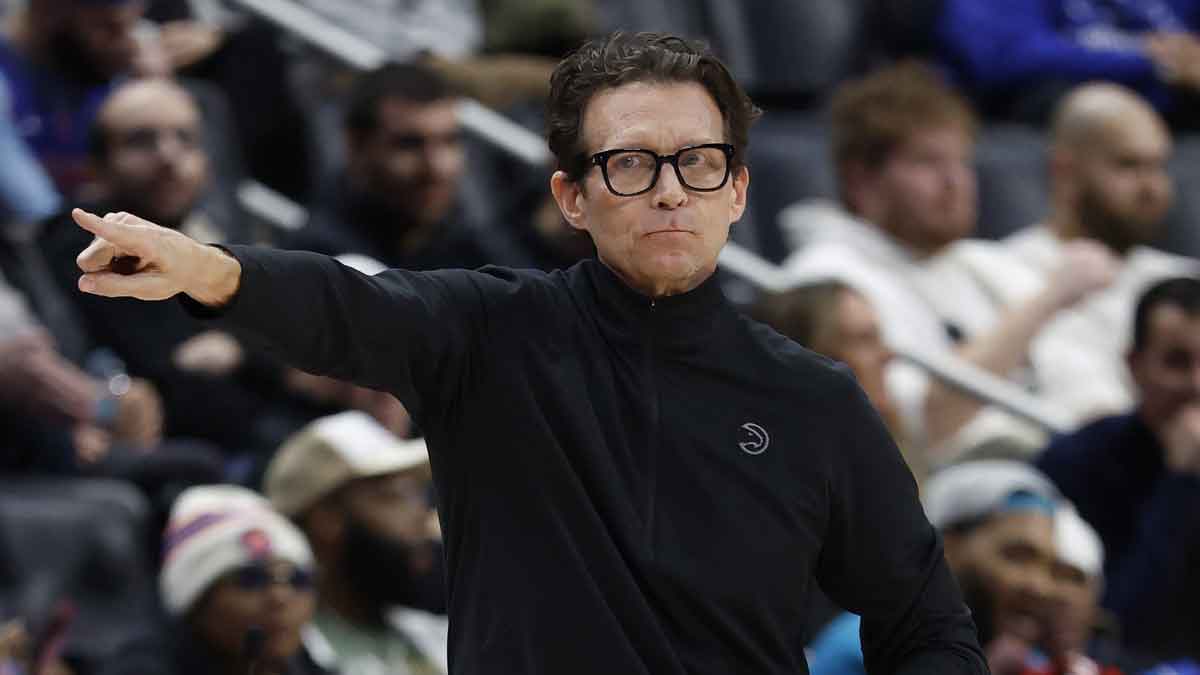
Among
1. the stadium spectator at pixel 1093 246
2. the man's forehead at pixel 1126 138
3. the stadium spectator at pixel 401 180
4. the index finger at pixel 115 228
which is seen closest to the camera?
the index finger at pixel 115 228

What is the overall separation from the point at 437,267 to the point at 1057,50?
106 inches

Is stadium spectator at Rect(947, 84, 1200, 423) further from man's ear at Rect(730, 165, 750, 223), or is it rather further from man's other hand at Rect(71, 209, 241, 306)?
man's other hand at Rect(71, 209, 241, 306)

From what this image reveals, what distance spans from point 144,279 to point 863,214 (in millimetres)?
4296

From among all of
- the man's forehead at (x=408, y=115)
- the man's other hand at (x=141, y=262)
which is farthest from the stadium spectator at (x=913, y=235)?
the man's other hand at (x=141, y=262)

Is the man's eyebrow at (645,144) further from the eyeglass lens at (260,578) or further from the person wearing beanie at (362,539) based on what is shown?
the person wearing beanie at (362,539)

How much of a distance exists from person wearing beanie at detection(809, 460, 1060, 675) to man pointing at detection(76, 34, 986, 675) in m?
2.05

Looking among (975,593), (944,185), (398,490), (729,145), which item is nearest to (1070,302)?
(944,185)

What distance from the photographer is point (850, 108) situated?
20.5ft

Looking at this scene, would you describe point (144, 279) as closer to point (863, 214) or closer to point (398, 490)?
point (398, 490)

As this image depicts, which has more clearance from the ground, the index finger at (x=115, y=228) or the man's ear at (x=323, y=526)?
the index finger at (x=115, y=228)

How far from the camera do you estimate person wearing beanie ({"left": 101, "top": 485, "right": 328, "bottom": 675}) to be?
4.35m

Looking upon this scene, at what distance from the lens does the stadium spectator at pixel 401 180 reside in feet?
18.1

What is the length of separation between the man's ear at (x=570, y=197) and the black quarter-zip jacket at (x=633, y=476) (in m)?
0.05

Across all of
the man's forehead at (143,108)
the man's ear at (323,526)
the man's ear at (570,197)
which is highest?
the man's ear at (570,197)
